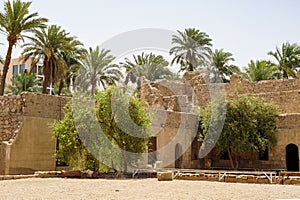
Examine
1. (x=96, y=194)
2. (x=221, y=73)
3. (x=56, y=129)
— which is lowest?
(x=96, y=194)

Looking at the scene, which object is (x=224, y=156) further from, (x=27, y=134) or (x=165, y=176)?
(x=27, y=134)

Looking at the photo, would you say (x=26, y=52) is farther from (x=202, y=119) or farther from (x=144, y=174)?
(x=144, y=174)

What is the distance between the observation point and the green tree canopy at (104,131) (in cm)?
1723

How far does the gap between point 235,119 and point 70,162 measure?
10.9m

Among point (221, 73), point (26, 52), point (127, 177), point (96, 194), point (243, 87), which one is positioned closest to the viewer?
point (96, 194)

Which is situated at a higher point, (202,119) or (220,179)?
(202,119)

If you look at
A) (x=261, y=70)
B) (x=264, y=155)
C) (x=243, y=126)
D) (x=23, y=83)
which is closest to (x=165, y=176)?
(x=243, y=126)

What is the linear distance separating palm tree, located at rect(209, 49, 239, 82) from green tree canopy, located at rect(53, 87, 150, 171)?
23.8 meters

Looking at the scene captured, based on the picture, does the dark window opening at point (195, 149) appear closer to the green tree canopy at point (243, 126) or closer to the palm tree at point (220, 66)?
the green tree canopy at point (243, 126)

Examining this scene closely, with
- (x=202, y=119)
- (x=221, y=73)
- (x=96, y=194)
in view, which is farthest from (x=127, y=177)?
(x=221, y=73)

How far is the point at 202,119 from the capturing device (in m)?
25.4

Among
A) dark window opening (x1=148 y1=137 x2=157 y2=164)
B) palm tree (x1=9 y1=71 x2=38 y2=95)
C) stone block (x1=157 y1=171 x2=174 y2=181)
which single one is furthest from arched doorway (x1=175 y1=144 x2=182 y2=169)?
palm tree (x1=9 y1=71 x2=38 y2=95)

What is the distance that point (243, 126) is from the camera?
79.2 feet

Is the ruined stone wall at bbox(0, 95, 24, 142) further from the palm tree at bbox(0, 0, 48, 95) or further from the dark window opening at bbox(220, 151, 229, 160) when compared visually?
the dark window opening at bbox(220, 151, 229, 160)
